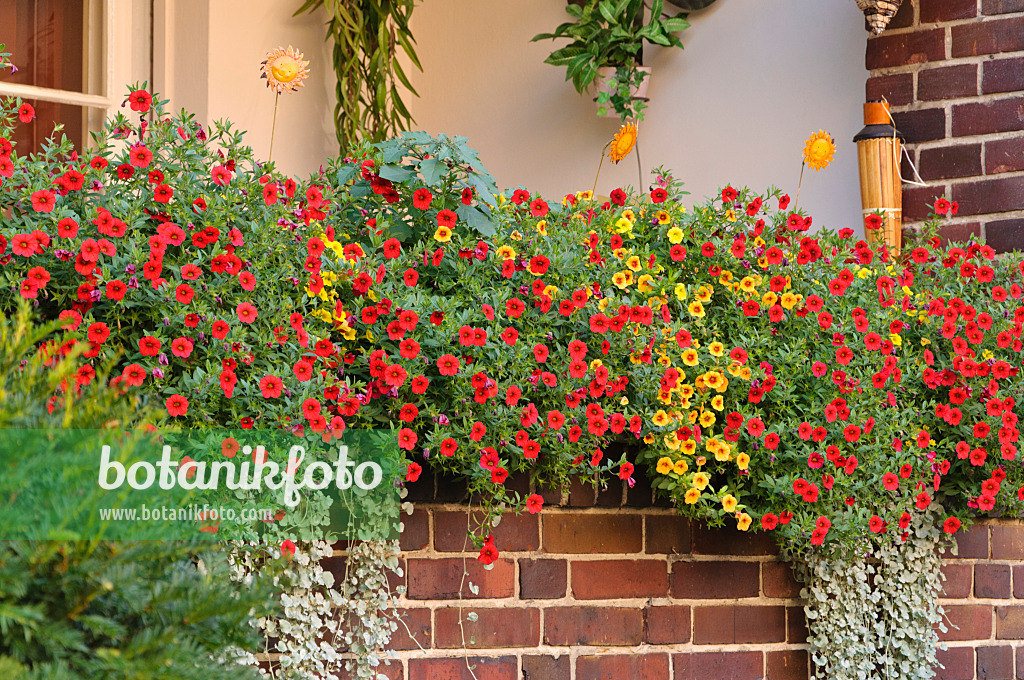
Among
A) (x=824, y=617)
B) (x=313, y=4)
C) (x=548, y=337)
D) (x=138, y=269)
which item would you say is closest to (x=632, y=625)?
(x=824, y=617)

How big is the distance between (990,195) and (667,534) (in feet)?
4.60

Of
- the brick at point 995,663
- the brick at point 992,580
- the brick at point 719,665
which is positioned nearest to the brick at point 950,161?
the brick at point 992,580

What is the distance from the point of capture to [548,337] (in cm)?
183

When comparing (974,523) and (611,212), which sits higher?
(611,212)

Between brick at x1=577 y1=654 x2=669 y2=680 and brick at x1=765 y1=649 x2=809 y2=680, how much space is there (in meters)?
0.24

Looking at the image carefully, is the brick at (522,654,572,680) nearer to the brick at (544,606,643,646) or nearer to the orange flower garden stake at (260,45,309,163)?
the brick at (544,606,643,646)

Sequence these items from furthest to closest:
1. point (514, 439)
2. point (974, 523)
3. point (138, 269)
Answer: point (974, 523) < point (514, 439) < point (138, 269)

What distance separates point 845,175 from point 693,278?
1.14m

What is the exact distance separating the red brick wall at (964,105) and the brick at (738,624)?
1250 millimetres

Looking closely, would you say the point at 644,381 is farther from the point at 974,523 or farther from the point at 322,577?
the point at 974,523

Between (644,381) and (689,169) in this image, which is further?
(689,169)

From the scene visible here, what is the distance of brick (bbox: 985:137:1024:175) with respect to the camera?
8.66 ft

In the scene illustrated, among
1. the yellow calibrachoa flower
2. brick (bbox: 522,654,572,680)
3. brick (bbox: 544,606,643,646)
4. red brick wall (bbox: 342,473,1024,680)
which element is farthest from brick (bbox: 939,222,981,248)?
brick (bbox: 522,654,572,680)

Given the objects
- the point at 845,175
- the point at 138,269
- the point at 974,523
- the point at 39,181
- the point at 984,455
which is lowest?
the point at 974,523
